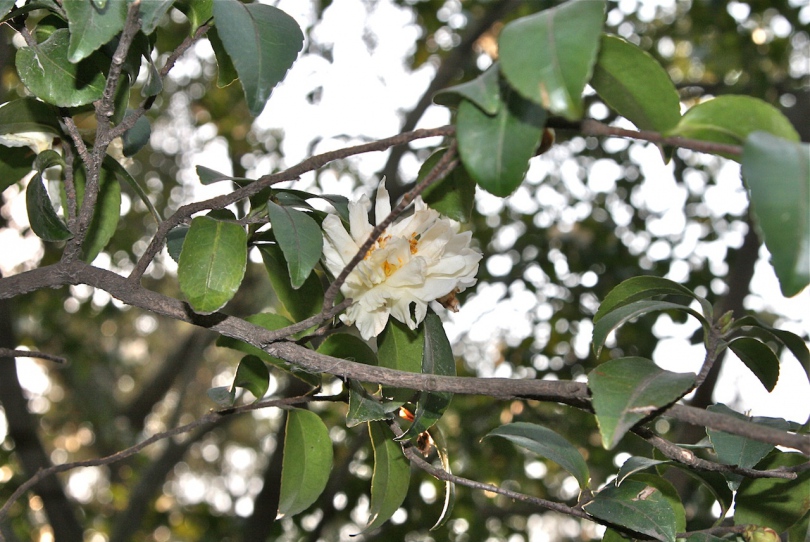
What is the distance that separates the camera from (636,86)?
1.57 ft

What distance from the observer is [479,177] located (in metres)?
0.46

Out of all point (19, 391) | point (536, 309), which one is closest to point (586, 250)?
point (536, 309)

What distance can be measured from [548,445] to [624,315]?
155 mm

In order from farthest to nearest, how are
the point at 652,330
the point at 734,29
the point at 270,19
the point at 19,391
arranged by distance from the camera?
the point at 734,29
the point at 652,330
the point at 19,391
the point at 270,19

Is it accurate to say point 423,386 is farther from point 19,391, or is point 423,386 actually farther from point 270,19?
point 19,391

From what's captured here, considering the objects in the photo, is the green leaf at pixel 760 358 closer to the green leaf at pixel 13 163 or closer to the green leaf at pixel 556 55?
the green leaf at pixel 556 55

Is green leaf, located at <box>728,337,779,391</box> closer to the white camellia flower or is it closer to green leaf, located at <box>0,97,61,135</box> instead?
the white camellia flower

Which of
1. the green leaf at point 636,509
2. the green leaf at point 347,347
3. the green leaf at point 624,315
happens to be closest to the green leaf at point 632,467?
the green leaf at point 636,509

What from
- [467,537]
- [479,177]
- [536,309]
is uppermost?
[479,177]

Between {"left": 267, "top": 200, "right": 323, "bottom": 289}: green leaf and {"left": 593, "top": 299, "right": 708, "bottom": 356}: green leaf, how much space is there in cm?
25

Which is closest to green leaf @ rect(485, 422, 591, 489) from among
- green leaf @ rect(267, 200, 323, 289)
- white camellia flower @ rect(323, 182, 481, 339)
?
white camellia flower @ rect(323, 182, 481, 339)

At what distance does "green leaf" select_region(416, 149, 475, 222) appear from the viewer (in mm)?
634

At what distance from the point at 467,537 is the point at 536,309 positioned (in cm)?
66

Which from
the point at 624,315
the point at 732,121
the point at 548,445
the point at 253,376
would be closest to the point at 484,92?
the point at 732,121
